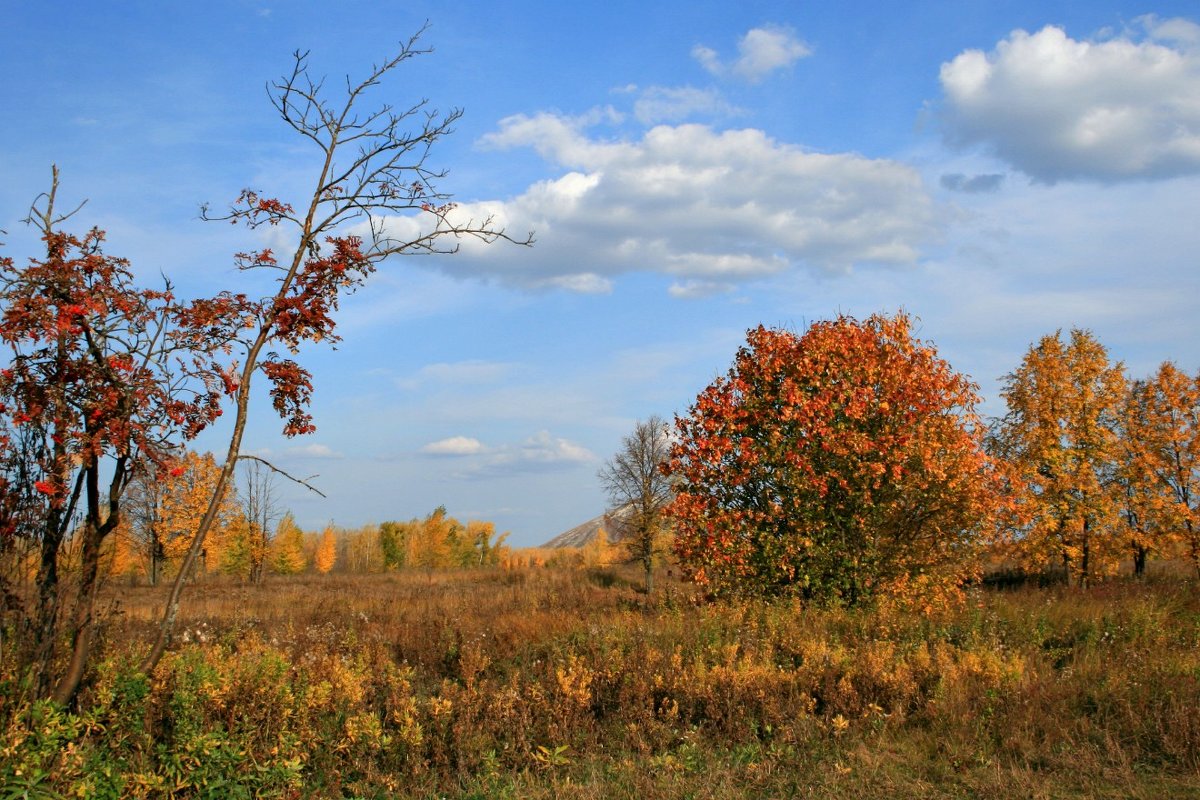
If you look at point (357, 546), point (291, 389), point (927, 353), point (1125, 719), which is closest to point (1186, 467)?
point (927, 353)

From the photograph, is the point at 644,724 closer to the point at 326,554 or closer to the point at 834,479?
the point at 834,479

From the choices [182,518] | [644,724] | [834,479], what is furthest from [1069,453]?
[182,518]

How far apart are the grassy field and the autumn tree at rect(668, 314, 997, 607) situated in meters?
2.50

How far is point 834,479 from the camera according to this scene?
11.8 m

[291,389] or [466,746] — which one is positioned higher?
[291,389]

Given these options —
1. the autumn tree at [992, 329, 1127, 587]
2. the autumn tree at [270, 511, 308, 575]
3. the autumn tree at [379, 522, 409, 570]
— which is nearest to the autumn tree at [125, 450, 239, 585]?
the autumn tree at [270, 511, 308, 575]

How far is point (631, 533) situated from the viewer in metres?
32.3

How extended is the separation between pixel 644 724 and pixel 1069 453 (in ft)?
72.7

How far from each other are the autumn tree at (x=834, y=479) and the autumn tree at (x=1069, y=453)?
12.6 metres

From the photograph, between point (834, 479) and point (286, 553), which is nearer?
point (834, 479)

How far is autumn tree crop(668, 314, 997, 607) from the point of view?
11609 millimetres

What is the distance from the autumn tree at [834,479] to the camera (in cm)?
1161

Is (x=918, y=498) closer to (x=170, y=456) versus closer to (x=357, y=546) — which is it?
(x=170, y=456)

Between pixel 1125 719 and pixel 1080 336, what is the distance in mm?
22138
